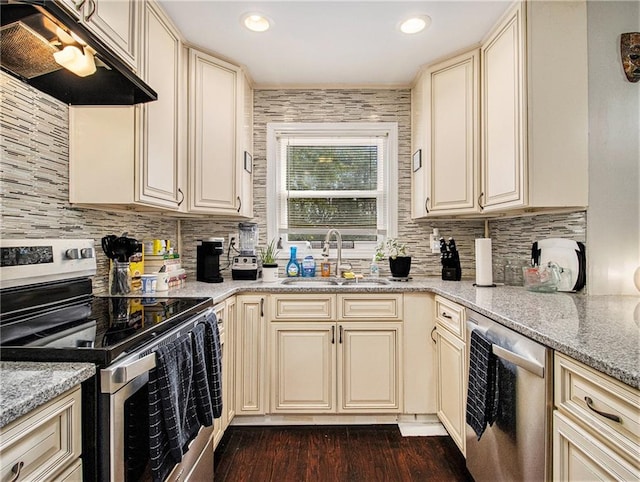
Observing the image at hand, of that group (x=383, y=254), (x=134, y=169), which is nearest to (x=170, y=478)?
(x=134, y=169)

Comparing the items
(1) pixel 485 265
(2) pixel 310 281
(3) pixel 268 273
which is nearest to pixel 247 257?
(3) pixel 268 273

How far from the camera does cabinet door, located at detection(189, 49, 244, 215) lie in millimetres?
2092

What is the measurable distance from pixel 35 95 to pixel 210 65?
1.06 m

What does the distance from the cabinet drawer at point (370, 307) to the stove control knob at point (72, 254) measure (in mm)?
1380

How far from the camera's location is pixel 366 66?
2336 mm

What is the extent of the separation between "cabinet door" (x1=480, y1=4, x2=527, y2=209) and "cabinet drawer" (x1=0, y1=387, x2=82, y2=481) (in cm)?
195

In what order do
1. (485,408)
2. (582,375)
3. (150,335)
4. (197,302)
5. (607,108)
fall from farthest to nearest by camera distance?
(607,108) → (197,302) → (485,408) → (150,335) → (582,375)

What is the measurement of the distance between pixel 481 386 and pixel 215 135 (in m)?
2.03

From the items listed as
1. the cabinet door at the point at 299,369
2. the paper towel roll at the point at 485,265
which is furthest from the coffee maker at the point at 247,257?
the paper towel roll at the point at 485,265

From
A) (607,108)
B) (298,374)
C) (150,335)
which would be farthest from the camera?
(298,374)

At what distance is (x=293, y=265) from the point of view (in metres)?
2.57

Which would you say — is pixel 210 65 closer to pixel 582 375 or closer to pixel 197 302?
pixel 197 302

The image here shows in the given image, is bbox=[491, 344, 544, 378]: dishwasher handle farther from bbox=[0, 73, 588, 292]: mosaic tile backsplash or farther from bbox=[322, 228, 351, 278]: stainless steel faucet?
bbox=[322, 228, 351, 278]: stainless steel faucet

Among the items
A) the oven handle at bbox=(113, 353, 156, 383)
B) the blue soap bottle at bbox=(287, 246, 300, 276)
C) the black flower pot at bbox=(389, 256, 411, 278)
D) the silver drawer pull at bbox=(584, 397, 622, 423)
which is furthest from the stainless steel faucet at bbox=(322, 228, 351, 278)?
the silver drawer pull at bbox=(584, 397, 622, 423)
